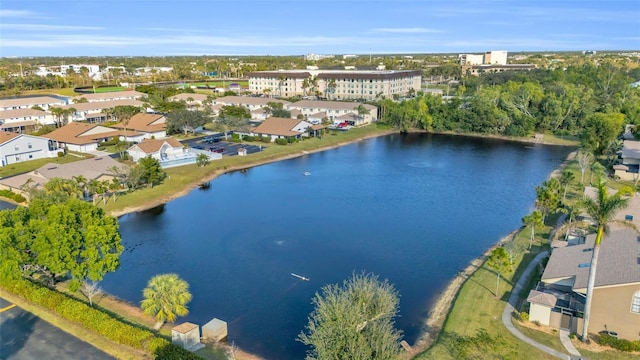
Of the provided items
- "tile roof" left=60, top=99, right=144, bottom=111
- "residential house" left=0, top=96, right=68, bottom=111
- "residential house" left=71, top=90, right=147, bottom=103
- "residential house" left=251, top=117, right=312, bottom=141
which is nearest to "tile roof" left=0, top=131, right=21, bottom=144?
"tile roof" left=60, top=99, right=144, bottom=111

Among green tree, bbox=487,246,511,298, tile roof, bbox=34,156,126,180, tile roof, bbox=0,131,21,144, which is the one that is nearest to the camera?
green tree, bbox=487,246,511,298

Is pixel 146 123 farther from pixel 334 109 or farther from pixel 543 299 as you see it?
pixel 543 299

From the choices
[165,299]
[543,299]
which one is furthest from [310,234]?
[543,299]

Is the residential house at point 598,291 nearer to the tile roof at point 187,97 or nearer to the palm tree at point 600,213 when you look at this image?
the palm tree at point 600,213

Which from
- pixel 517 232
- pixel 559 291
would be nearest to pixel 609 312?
pixel 559 291

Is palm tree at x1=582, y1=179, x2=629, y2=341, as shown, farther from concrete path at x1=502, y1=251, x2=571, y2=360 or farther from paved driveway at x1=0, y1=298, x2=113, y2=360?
paved driveway at x1=0, y1=298, x2=113, y2=360

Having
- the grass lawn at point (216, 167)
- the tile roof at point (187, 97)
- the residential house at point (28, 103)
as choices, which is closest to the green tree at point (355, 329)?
the grass lawn at point (216, 167)
